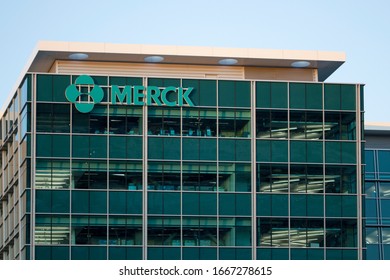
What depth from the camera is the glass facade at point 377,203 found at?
307 ft

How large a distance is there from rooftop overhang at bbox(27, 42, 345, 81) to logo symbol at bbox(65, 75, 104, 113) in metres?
3.46

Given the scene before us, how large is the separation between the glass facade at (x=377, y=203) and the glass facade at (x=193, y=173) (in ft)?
38.3

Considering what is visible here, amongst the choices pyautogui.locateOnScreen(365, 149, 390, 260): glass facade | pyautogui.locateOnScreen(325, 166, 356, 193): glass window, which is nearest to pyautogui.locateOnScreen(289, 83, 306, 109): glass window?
pyautogui.locateOnScreen(325, 166, 356, 193): glass window

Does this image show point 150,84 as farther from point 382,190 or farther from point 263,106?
point 382,190

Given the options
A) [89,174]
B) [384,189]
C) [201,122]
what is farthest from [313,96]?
[384,189]

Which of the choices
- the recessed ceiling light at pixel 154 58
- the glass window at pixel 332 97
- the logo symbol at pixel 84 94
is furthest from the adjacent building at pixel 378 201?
the logo symbol at pixel 84 94

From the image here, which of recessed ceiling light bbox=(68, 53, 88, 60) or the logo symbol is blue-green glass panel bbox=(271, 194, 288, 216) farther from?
recessed ceiling light bbox=(68, 53, 88, 60)

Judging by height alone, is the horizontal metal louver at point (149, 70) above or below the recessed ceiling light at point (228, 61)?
below

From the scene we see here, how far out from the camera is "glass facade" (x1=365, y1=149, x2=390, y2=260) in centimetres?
9344

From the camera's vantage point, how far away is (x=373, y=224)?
9369cm

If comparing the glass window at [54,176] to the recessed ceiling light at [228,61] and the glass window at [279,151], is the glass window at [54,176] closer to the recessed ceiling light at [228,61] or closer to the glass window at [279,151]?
the glass window at [279,151]

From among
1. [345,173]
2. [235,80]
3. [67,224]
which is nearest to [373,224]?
[345,173]

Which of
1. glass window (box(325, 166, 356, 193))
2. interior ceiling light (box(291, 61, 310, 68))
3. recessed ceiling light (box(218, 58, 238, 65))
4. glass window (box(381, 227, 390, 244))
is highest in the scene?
recessed ceiling light (box(218, 58, 238, 65))

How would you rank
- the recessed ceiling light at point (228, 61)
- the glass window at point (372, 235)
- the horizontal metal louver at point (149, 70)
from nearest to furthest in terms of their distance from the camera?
the horizontal metal louver at point (149, 70)
the recessed ceiling light at point (228, 61)
the glass window at point (372, 235)
